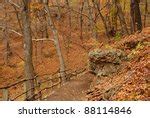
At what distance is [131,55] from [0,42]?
33.4 meters

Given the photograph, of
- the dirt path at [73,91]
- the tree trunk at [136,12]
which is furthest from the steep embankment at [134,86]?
the tree trunk at [136,12]

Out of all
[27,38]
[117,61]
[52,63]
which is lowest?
[52,63]

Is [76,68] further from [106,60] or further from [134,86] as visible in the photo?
[134,86]

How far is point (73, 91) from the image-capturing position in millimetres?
16625

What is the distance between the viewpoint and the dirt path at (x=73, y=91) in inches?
602

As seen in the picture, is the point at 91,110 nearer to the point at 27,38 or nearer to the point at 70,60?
the point at 27,38

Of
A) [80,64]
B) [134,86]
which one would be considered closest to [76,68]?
[80,64]

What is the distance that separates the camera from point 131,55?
16734 millimetres

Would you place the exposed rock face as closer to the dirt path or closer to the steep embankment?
the steep embankment

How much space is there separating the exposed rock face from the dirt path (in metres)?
0.97

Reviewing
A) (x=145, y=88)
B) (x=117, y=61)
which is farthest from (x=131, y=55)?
(x=145, y=88)

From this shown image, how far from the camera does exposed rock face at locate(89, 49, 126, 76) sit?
56.0ft

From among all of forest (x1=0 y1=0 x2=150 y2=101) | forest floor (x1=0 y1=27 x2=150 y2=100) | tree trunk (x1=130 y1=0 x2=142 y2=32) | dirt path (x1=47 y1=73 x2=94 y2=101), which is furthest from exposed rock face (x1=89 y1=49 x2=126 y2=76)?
tree trunk (x1=130 y1=0 x2=142 y2=32)

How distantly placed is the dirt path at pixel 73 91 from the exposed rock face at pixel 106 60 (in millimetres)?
971
